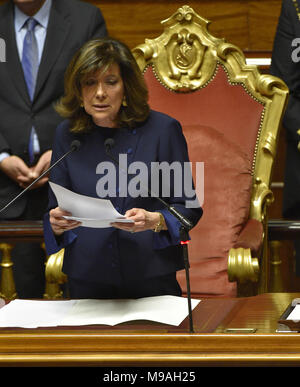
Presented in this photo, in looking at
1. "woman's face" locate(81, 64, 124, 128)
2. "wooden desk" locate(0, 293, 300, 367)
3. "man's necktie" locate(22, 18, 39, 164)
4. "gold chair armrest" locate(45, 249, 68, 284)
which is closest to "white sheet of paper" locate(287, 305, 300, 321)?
"wooden desk" locate(0, 293, 300, 367)

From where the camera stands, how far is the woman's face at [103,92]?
1301 mm

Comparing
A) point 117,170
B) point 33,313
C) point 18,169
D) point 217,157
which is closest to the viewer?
point 33,313

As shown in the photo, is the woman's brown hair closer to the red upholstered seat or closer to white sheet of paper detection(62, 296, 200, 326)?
white sheet of paper detection(62, 296, 200, 326)

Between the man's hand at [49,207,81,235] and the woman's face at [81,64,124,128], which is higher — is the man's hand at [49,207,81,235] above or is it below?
below

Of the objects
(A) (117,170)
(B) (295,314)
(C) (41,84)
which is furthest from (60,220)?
(C) (41,84)

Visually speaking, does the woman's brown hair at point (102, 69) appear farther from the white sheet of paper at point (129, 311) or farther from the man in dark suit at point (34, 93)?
the man in dark suit at point (34, 93)

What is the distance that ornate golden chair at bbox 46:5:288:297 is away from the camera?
1.74m

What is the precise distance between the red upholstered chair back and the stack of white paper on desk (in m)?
0.47

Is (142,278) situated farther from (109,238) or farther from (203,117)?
(203,117)

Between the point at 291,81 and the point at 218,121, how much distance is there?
0.73 ft

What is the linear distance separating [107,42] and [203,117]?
0.56 meters

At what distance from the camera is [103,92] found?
130cm

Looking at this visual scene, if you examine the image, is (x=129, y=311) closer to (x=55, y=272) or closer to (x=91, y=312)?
(x=91, y=312)

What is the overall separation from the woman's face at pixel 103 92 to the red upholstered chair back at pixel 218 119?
1.63 ft
